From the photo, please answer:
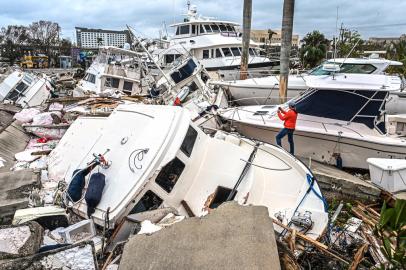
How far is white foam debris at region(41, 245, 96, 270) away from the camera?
3.24 meters

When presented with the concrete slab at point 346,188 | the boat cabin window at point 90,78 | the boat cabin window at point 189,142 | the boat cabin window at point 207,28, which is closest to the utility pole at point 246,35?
the boat cabin window at point 207,28

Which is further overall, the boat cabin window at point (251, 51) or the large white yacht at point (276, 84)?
the boat cabin window at point (251, 51)

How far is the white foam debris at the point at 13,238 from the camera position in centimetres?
371

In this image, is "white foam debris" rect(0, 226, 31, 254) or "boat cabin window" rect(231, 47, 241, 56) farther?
"boat cabin window" rect(231, 47, 241, 56)

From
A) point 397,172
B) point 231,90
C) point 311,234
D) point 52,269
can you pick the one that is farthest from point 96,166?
point 231,90

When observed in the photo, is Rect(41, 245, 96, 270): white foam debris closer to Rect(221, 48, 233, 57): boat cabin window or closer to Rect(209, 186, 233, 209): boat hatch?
Rect(209, 186, 233, 209): boat hatch

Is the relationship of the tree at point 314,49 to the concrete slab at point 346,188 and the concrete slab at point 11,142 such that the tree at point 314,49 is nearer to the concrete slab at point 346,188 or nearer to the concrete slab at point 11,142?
the concrete slab at point 346,188

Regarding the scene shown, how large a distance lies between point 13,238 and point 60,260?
94 centimetres

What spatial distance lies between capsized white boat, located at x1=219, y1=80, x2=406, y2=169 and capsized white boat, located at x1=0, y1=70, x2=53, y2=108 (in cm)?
1111

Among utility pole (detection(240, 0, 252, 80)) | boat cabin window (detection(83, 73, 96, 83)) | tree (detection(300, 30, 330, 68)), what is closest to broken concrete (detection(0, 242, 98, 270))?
utility pole (detection(240, 0, 252, 80))

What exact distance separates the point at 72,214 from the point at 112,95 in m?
11.1

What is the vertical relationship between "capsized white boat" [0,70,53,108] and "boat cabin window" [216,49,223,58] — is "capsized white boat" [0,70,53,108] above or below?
below

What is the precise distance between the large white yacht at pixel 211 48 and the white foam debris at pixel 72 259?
55.6 feet

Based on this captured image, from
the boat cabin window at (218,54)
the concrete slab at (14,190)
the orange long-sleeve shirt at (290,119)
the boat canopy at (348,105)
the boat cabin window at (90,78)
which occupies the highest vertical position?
the boat cabin window at (218,54)
